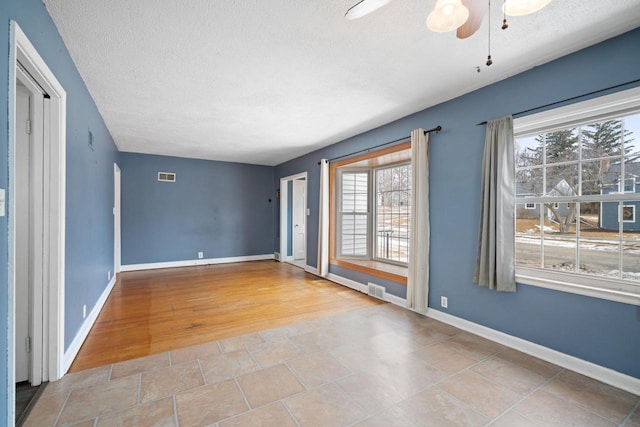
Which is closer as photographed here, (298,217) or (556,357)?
(556,357)

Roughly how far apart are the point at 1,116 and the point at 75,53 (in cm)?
150

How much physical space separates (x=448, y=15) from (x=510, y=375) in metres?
2.49

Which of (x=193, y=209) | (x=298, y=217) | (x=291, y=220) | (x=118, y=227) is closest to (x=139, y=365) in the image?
(x=118, y=227)

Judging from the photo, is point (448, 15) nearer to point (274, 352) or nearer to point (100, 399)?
point (274, 352)

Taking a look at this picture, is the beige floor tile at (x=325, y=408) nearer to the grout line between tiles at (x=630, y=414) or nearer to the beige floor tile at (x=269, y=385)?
the beige floor tile at (x=269, y=385)

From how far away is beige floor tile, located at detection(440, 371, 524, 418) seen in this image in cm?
183

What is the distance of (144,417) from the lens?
1714 mm

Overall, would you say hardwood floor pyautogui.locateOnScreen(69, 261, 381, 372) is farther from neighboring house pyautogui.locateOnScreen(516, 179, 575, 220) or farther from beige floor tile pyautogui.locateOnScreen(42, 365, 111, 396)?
neighboring house pyautogui.locateOnScreen(516, 179, 575, 220)

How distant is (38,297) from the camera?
2.00 meters

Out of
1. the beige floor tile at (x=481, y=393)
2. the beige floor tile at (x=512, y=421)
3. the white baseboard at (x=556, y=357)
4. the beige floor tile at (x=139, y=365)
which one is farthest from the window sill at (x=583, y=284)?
the beige floor tile at (x=139, y=365)

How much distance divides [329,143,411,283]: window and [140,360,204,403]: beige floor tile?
3075mm

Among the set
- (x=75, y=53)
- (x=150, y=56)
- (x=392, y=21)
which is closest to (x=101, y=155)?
(x=75, y=53)

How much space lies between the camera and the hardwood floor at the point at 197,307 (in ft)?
8.89

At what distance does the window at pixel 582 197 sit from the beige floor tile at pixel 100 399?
3.25 meters
